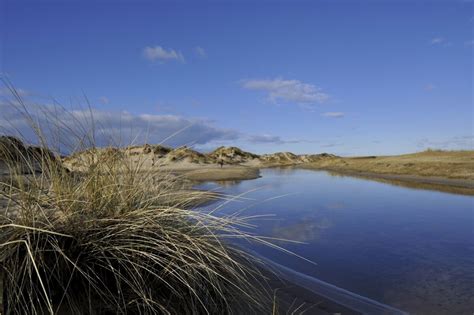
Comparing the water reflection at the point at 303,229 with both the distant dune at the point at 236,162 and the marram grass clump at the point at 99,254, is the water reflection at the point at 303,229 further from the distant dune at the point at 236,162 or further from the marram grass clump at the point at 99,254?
the marram grass clump at the point at 99,254

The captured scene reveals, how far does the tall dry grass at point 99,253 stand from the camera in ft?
7.71

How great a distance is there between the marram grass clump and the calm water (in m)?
0.69

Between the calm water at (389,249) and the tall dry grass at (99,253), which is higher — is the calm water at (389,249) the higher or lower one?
the lower one

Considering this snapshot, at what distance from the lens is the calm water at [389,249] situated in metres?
4.45

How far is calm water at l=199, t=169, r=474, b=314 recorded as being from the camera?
14.6ft

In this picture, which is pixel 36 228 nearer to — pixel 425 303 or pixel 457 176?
pixel 425 303

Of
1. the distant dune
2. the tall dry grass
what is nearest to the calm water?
the tall dry grass

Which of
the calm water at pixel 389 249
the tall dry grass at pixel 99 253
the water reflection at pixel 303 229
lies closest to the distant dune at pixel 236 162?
the tall dry grass at pixel 99 253

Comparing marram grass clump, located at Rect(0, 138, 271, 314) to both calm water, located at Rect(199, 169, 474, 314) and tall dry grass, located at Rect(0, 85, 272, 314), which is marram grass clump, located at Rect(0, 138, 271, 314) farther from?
calm water, located at Rect(199, 169, 474, 314)

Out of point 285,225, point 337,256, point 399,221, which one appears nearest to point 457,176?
point 399,221

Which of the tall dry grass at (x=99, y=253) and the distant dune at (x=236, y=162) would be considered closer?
the tall dry grass at (x=99, y=253)

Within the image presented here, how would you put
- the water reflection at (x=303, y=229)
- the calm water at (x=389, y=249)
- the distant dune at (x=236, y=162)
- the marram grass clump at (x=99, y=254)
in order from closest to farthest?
1. the marram grass clump at (x=99, y=254)
2. the distant dune at (x=236, y=162)
3. the calm water at (x=389, y=249)
4. the water reflection at (x=303, y=229)

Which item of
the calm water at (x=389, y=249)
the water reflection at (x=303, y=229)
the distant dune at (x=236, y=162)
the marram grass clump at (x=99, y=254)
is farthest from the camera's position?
the water reflection at (x=303, y=229)

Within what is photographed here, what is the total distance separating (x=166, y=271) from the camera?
8.83ft
